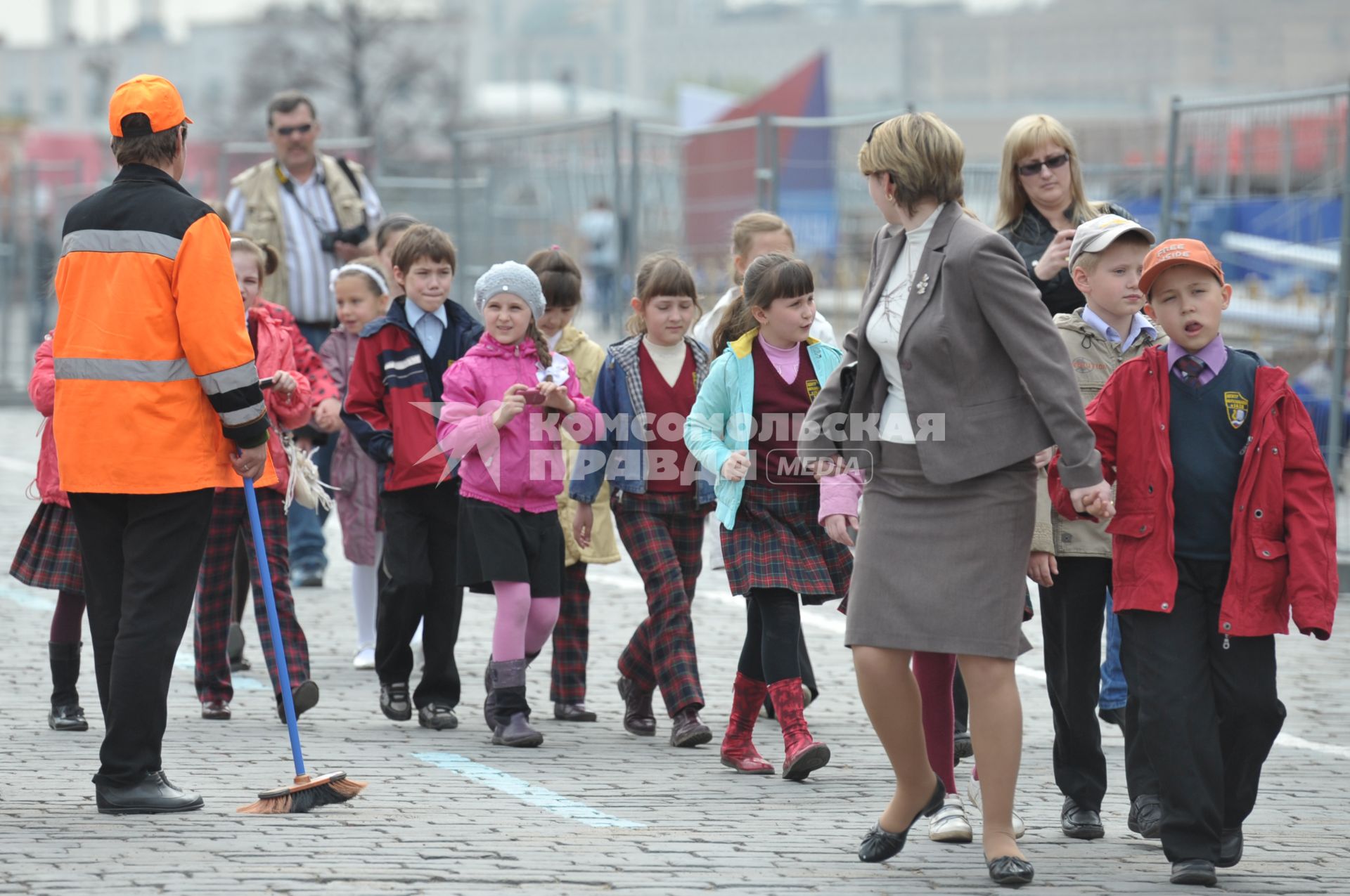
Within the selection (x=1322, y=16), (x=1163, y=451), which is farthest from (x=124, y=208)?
(x=1322, y=16)

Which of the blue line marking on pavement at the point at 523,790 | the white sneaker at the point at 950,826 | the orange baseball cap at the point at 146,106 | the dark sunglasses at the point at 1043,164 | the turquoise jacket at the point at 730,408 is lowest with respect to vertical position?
the blue line marking on pavement at the point at 523,790

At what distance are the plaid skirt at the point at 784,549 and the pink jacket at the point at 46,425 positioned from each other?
2324 millimetres

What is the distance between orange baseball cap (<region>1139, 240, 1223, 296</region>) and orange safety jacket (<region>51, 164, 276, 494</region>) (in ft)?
8.25

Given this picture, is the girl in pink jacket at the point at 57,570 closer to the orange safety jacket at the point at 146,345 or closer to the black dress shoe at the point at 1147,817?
the orange safety jacket at the point at 146,345

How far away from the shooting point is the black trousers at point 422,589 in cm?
702

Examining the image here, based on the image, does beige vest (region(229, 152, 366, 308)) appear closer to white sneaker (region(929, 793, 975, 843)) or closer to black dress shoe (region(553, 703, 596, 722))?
black dress shoe (region(553, 703, 596, 722))

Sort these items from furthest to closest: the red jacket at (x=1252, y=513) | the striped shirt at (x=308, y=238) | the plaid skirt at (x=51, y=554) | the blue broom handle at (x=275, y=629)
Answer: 1. the striped shirt at (x=308, y=238)
2. the plaid skirt at (x=51, y=554)
3. the blue broom handle at (x=275, y=629)
4. the red jacket at (x=1252, y=513)

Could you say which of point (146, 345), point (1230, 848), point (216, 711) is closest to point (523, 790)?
point (216, 711)

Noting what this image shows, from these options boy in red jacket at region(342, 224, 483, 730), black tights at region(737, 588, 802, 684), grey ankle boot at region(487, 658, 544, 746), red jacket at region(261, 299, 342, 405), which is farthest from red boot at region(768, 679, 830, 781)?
red jacket at region(261, 299, 342, 405)

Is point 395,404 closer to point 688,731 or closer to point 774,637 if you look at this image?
point 688,731

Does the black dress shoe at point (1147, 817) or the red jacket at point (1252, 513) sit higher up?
the red jacket at point (1252, 513)

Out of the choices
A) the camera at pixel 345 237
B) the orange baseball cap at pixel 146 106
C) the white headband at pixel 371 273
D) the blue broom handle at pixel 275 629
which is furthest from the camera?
the camera at pixel 345 237

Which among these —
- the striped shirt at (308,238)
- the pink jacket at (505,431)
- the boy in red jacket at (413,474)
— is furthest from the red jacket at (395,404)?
the striped shirt at (308,238)

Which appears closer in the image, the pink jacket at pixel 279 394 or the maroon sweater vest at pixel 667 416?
the maroon sweater vest at pixel 667 416
